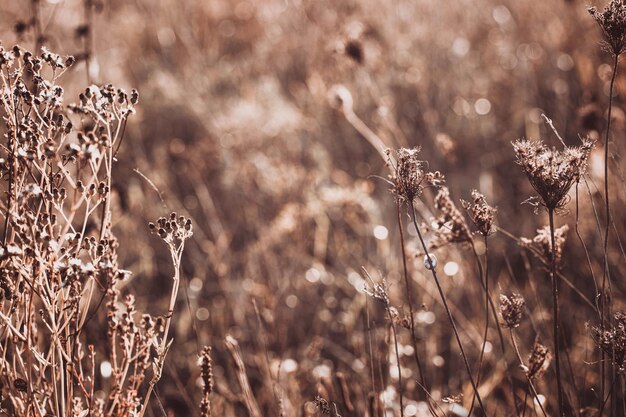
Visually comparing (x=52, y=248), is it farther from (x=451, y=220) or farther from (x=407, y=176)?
(x=451, y=220)

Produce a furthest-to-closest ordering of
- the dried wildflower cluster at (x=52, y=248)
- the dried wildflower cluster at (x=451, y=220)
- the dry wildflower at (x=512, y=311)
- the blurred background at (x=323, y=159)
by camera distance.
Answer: the blurred background at (x=323, y=159)
the dried wildflower cluster at (x=451, y=220)
the dry wildflower at (x=512, y=311)
the dried wildflower cluster at (x=52, y=248)

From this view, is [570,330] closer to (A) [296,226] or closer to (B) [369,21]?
(A) [296,226]

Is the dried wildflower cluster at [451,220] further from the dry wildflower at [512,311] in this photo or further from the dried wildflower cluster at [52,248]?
the dried wildflower cluster at [52,248]

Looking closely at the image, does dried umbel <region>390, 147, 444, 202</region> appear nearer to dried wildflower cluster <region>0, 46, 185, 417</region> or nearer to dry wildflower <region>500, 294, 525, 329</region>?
dry wildflower <region>500, 294, 525, 329</region>

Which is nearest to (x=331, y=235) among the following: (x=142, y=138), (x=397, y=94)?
(x=397, y=94)

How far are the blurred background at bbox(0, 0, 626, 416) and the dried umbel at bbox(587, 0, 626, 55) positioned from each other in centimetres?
68

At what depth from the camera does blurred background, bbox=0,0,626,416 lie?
2.35m

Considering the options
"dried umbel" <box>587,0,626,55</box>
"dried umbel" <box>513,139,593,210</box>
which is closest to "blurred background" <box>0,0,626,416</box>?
"dried umbel" <box>513,139,593,210</box>

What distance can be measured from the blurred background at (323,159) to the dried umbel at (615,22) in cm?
68

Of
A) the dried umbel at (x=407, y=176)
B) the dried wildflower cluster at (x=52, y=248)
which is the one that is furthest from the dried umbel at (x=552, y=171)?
the dried wildflower cluster at (x=52, y=248)

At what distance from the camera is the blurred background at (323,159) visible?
235cm

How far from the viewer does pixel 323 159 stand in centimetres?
342

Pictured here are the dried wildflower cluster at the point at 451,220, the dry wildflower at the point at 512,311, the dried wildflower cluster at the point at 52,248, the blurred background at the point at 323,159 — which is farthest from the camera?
the blurred background at the point at 323,159

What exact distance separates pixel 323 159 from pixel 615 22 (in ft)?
7.41
